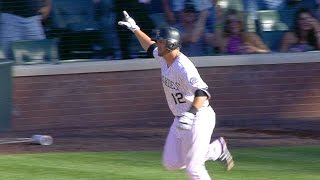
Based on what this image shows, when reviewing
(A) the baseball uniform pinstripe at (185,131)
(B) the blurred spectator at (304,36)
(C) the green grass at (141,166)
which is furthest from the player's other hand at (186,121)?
(B) the blurred spectator at (304,36)

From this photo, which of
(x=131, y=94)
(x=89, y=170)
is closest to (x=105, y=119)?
(x=131, y=94)

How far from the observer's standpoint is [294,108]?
49.7 ft

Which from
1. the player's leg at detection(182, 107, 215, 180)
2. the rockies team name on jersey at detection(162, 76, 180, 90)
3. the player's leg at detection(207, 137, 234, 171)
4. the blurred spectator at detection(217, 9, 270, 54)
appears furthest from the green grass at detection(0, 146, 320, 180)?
the blurred spectator at detection(217, 9, 270, 54)

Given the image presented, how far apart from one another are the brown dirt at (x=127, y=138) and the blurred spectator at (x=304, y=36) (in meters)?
2.03

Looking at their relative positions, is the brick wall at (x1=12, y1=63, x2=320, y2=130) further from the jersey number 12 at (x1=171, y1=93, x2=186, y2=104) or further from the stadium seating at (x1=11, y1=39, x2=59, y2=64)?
the jersey number 12 at (x1=171, y1=93, x2=186, y2=104)

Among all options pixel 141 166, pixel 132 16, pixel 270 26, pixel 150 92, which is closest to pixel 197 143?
pixel 141 166

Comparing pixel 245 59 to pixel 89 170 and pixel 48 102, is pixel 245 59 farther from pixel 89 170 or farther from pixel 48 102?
pixel 89 170

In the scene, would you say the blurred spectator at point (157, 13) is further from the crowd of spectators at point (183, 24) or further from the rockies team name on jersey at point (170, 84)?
the rockies team name on jersey at point (170, 84)

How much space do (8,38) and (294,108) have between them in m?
5.10

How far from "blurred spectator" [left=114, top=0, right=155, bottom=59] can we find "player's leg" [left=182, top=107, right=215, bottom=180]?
725 cm

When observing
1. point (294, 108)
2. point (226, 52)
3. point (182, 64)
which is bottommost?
point (294, 108)

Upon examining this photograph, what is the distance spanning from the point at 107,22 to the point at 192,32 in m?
1.50

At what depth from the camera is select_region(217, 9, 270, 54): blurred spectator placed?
15.2 metres

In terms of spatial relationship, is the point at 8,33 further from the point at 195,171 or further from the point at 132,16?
the point at 195,171
